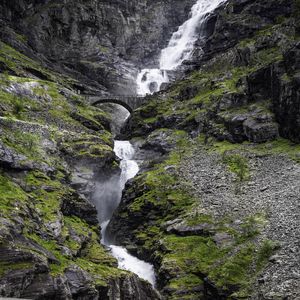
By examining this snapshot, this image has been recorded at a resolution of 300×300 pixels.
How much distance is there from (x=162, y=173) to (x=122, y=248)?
35.7 feet

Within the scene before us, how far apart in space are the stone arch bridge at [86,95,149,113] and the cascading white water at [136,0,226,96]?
1228cm

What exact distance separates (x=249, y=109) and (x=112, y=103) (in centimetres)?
3729

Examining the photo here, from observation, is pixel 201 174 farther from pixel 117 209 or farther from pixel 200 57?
pixel 200 57

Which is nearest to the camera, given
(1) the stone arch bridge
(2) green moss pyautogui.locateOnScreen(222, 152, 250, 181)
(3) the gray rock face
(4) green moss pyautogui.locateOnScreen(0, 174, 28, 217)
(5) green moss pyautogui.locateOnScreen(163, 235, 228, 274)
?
(4) green moss pyautogui.locateOnScreen(0, 174, 28, 217)

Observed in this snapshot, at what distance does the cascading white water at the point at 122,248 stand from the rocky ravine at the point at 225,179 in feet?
3.22

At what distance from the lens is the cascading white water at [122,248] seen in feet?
116

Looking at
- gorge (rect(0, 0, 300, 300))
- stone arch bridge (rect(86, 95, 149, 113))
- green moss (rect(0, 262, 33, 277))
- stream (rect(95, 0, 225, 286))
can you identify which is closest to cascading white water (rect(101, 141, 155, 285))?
stream (rect(95, 0, 225, 286))

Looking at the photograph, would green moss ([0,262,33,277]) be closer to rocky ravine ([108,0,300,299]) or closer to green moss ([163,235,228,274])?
rocky ravine ([108,0,300,299])

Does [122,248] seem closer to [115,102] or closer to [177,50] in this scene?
→ [115,102]

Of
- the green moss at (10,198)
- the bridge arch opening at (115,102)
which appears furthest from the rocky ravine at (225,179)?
the green moss at (10,198)

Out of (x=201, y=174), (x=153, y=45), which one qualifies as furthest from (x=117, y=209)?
(x=153, y=45)

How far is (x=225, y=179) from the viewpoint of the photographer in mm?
42531

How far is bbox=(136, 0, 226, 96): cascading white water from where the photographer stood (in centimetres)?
9560

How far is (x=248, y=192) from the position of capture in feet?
127
